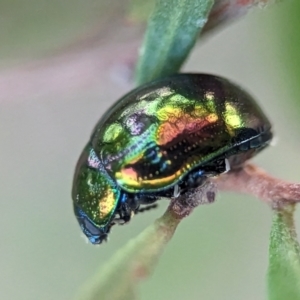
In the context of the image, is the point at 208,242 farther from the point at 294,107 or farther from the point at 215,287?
the point at 294,107

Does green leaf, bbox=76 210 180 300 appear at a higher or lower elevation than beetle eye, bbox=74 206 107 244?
lower

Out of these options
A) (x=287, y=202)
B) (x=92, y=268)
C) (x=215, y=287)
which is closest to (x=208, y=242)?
(x=215, y=287)

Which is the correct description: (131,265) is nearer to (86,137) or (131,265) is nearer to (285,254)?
(285,254)

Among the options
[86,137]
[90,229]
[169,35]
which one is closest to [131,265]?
[90,229]

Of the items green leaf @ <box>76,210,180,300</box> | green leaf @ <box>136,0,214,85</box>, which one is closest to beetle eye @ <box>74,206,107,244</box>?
green leaf @ <box>76,210,180,300</box>

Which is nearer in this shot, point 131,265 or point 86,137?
point 131,265

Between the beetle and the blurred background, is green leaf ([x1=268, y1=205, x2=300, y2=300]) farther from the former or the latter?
the blurred background

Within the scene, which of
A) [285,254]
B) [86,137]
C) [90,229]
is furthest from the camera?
[86,137]

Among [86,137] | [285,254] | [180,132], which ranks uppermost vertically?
[86,137]
